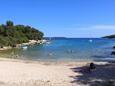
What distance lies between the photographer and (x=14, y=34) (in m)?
111

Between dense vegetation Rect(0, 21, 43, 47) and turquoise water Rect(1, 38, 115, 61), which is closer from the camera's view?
turquoise water Rect(1, 38, 115, 61)

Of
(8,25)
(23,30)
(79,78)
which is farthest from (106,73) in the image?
(23,30)

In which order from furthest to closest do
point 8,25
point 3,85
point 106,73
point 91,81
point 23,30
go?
point 23,30
point 8,25
point 106,73
point 91,81
point 3,85

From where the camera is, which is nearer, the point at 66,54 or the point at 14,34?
the point at 66,54

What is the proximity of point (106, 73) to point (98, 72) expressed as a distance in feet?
2.61

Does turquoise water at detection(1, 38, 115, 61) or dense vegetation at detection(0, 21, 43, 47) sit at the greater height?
dense vegetation at detection(0, 21, 43, 47)

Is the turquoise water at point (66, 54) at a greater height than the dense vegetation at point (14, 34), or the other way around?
the dense vegetation at point (14, 34)

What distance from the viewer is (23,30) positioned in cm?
13688

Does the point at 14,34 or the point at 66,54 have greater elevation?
the point at 14,34

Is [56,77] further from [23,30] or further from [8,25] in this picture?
[23,30]

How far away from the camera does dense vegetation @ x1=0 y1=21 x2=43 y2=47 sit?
93000 millimetres

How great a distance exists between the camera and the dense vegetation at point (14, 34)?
93000 mm

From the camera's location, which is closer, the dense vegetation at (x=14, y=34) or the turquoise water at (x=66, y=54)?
the turquoise water at (x=66, y=54)

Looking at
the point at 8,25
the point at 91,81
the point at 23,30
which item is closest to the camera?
the point at 91,81
